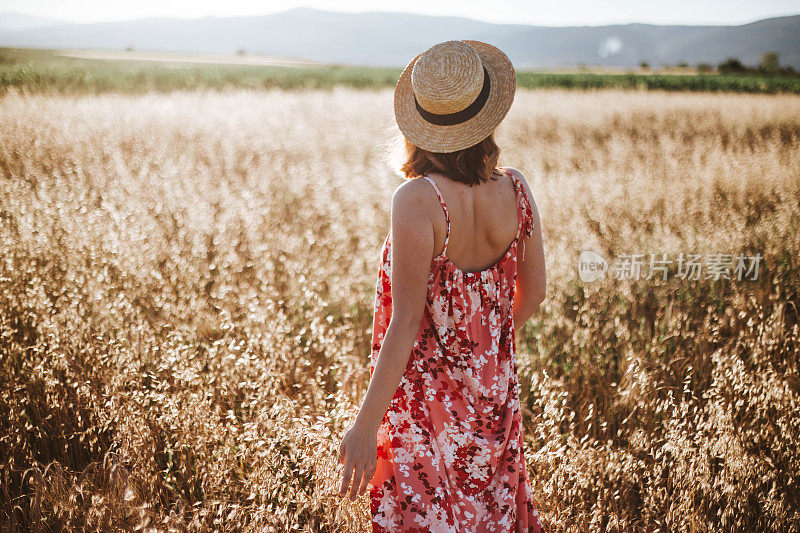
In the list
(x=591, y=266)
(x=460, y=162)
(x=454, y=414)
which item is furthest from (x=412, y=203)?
(x=591, y=266)

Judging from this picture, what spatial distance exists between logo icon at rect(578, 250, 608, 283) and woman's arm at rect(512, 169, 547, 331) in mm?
2076

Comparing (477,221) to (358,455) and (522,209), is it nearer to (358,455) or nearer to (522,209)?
(522,209)

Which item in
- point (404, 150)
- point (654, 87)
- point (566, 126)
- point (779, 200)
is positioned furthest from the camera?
point (654, 87)

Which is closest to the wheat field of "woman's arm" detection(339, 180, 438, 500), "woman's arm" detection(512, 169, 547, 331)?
"woman's arm" detection(339, 180, 438, 500)

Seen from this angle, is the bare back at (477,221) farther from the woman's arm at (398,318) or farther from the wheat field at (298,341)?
the wheat field at (298,341)

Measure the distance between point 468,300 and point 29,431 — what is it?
6.13 ft

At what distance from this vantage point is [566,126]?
31.3 feet

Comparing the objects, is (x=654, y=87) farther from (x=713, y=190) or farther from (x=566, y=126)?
(x=713, y=190)

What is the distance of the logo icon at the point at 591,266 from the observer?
3518mm

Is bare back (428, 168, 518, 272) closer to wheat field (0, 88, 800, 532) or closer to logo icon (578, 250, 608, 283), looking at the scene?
wheat field (0, 88, 800, 532)

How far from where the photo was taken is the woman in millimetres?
1217

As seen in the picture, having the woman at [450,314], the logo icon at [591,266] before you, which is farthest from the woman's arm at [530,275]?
the logo icon at [591,266]

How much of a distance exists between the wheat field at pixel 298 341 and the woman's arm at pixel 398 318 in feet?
1.62

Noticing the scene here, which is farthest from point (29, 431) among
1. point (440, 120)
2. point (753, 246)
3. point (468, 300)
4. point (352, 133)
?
point (352, 133)
